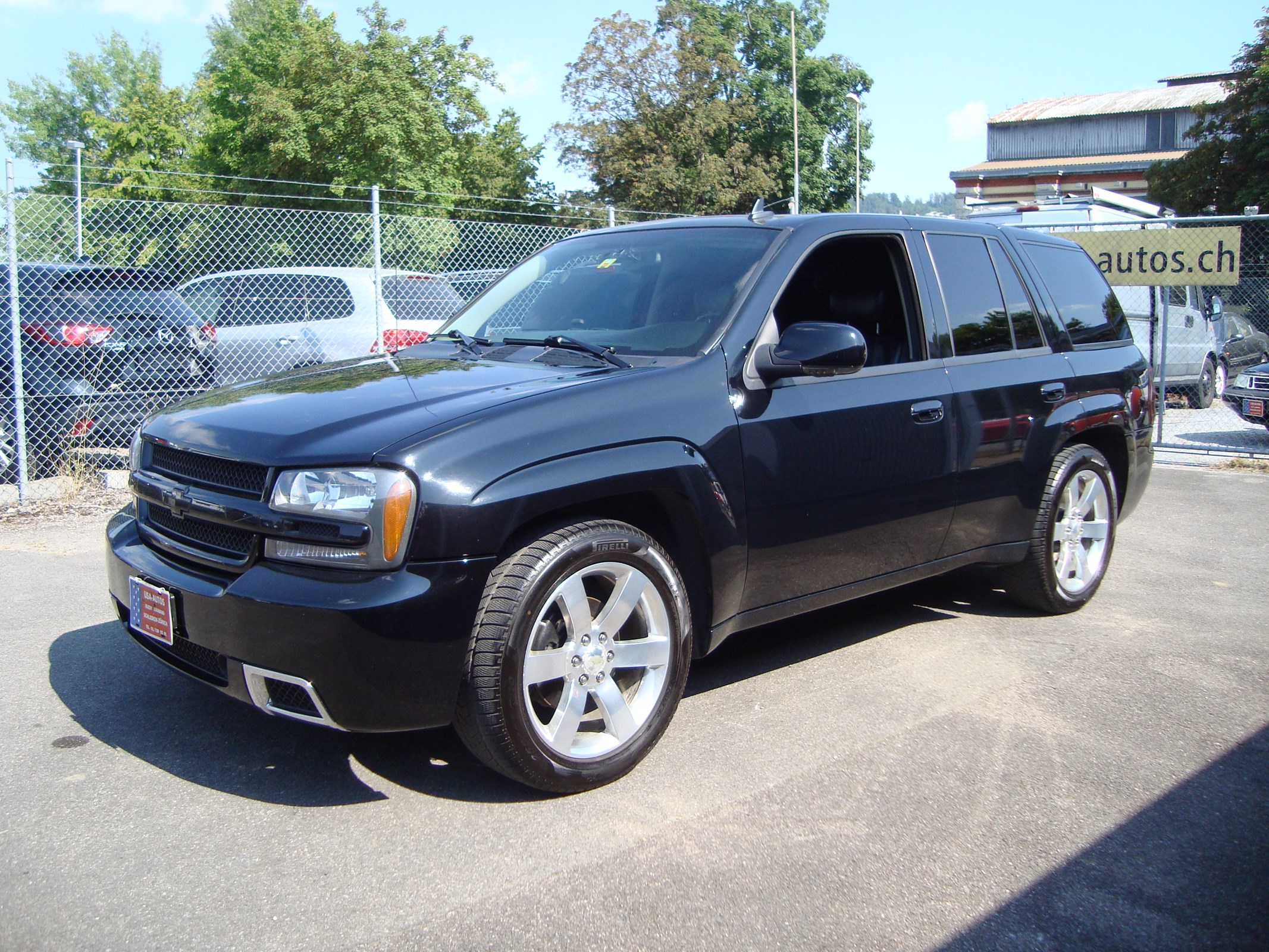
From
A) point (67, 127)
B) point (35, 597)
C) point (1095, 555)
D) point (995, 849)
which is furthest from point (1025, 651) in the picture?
point (67, 127)

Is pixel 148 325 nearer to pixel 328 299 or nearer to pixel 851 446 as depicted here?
pixel 328 299

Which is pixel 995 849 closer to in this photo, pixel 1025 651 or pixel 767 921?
pixel 767 921

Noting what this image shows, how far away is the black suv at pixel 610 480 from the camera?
290cm

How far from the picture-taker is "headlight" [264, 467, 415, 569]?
2.85 meters

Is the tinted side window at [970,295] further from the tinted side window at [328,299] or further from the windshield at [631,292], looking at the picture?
the tinted side window at [328,299]

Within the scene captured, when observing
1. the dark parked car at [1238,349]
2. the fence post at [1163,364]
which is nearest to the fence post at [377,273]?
the fence post at [1163,364]

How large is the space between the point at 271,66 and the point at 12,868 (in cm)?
3485

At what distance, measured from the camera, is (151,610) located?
3.28m

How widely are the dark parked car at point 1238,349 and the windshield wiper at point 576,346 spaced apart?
46.8 ft

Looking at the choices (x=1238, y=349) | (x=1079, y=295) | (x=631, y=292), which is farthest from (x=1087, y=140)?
(x=631, y=292)

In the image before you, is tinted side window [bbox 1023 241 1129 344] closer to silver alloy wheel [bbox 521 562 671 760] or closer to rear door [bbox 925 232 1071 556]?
Result: rear door [bbox 925 232 1071 556]

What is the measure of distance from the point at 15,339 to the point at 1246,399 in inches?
443

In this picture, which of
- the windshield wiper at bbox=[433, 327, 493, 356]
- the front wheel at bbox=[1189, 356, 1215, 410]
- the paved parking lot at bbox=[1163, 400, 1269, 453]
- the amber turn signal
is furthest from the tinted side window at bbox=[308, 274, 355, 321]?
the front wheel at bbox=[1189, 356, 1215, 410]

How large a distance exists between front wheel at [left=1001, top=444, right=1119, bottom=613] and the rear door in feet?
0.40
